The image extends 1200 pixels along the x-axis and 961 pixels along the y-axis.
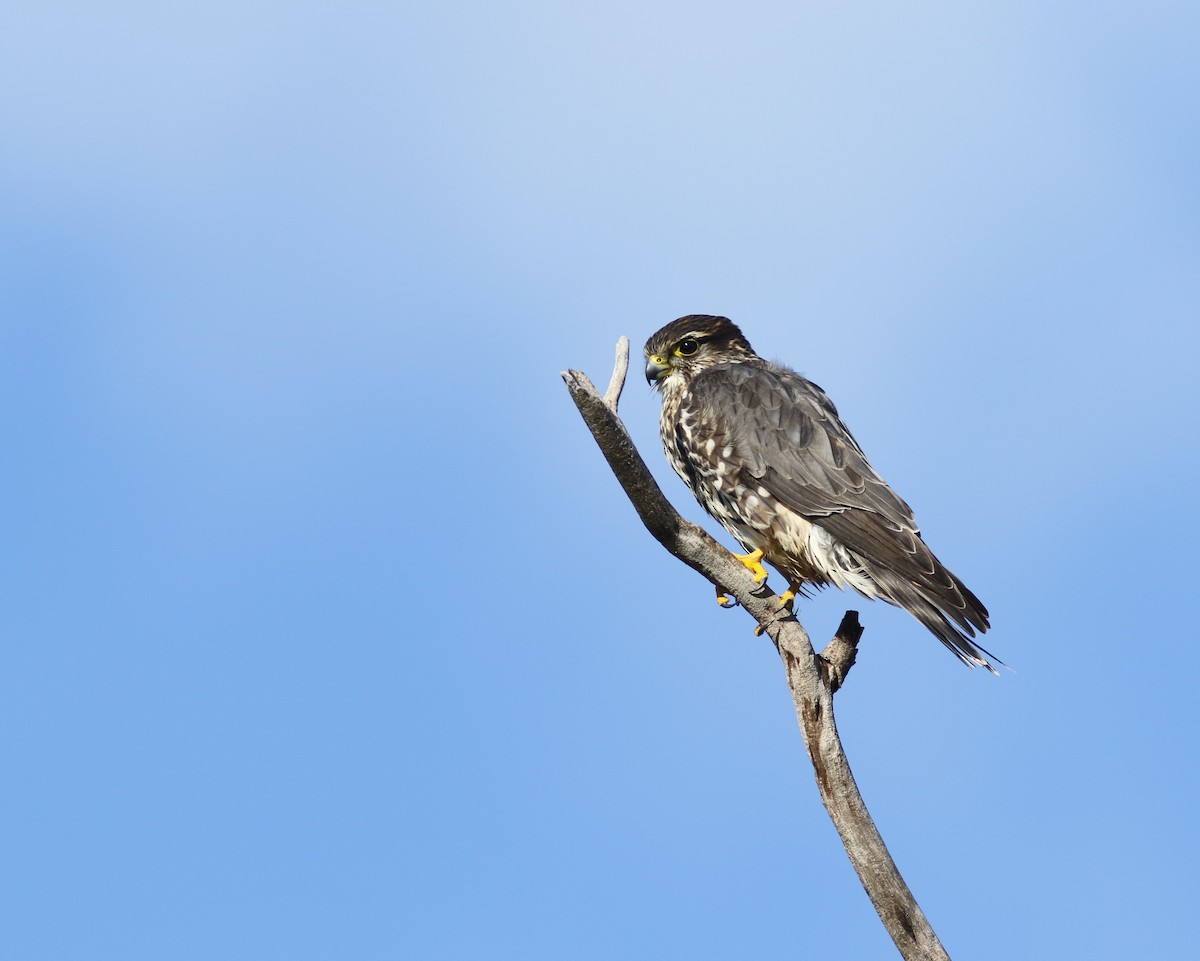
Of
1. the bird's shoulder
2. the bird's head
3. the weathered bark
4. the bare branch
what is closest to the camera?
the weathered bark

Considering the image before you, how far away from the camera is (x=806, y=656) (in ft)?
14.0

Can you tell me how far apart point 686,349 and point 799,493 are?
1096 millimetres

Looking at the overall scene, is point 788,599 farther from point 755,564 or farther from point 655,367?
point 655,367

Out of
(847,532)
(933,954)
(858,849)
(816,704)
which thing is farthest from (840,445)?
(933,954)

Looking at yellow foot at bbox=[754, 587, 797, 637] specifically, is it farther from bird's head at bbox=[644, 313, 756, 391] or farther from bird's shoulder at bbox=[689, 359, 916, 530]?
bird's head at bbox=[644, 313, 756, 391]

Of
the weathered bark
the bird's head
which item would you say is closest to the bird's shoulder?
the bird's head

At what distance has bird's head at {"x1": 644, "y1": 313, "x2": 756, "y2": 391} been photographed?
18.2 ft

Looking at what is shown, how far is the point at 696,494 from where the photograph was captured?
5242 mm

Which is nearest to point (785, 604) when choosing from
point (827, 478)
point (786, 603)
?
point (786, 603)

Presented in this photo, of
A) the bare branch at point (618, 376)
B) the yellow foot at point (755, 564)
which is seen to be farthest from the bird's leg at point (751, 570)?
the bare branch at point (618, 376)

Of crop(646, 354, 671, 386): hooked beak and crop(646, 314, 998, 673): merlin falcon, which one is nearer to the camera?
crop(646, 314, 998, 673): merlin falcon

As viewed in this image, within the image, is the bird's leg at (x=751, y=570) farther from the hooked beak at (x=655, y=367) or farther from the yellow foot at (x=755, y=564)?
the hooked beak at (x=655, y=367)

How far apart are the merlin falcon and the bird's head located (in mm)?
37

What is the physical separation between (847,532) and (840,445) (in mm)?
448
